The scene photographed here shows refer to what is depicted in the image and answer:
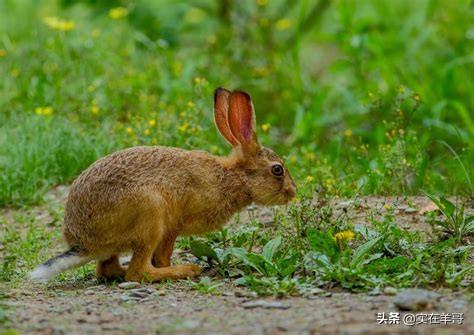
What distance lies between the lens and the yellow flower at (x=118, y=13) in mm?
10148

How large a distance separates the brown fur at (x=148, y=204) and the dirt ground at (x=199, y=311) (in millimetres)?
241

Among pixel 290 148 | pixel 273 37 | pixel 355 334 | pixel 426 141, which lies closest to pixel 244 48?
pixel 273 37

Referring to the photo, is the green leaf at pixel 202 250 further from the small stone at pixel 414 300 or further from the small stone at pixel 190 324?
the small stone at pixel 414 300

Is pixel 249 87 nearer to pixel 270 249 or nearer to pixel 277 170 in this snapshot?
pixel 277 170

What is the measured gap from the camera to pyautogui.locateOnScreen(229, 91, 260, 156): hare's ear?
661cm

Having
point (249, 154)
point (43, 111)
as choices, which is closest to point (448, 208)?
point (249, 154)

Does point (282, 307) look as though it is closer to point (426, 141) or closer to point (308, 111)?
point (426, 141)

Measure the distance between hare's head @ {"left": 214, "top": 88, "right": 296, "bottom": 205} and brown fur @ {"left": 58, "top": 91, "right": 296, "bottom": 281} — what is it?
0.06 metres

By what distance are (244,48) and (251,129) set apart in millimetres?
4039

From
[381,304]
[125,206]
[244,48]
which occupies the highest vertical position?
[244,48]

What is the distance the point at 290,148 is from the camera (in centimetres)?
874

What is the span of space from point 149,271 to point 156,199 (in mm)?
433

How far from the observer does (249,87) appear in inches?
396

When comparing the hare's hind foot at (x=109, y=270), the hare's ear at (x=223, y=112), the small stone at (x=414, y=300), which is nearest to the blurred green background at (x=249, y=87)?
the hare's ear at (x=223, y=112)
